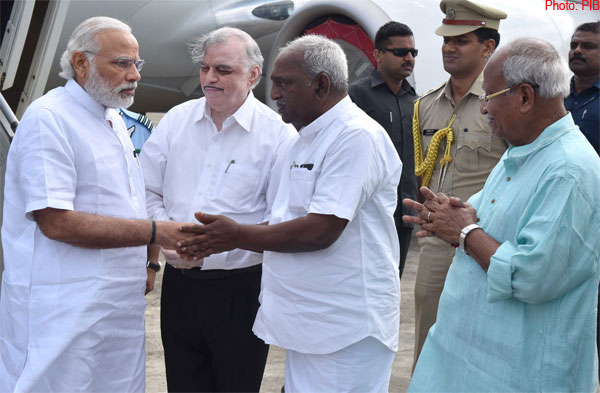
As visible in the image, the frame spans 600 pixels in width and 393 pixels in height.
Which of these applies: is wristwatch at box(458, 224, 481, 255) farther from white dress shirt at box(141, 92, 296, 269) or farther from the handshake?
white dress shirt at box(141, 92, 296, 269)

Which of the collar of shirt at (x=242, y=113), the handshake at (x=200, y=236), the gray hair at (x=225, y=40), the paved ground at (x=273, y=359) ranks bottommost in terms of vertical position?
the paved ground at (x=273, y=359)

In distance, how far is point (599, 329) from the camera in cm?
316

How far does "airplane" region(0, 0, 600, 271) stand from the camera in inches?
143

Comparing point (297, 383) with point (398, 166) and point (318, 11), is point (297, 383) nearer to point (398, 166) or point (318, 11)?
point (398, 166)

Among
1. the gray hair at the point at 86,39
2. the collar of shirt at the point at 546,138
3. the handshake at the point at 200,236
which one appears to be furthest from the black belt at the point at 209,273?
the collar of shirt at the point at 546,138

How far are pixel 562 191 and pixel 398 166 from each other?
0.69m

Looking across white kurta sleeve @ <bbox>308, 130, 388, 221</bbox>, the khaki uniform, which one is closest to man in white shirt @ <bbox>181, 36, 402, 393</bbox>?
white kurta sleeve @ <bbox>308, 130, 388, 221</bbox>

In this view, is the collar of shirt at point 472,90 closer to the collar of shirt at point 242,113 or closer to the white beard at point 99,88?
the collar of shirt at point 242,113

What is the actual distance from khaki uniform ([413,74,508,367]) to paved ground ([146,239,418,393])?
1.38 ft

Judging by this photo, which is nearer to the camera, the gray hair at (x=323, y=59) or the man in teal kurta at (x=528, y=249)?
the man in teal kurta at (x=528, y=249)

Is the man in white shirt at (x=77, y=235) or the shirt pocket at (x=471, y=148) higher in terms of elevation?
the shirt pocket at (x=471, y=148)

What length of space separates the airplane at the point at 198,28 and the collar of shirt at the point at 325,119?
1.21 metres

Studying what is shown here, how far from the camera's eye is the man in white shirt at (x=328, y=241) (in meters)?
2.02

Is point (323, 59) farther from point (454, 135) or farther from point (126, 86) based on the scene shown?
point (454, 135)
